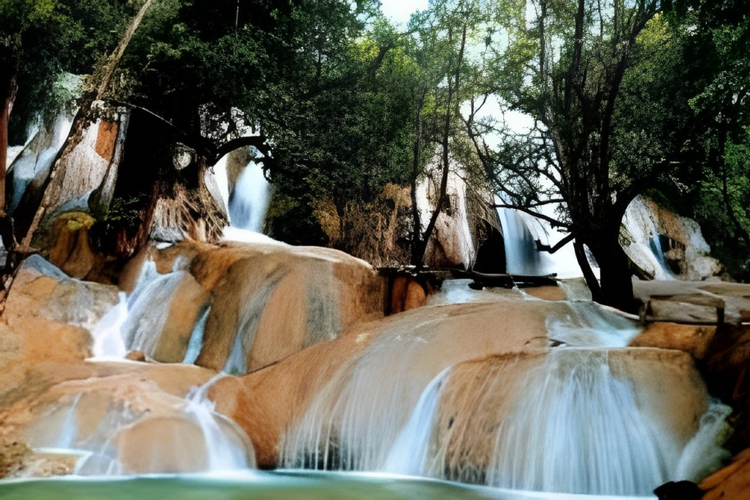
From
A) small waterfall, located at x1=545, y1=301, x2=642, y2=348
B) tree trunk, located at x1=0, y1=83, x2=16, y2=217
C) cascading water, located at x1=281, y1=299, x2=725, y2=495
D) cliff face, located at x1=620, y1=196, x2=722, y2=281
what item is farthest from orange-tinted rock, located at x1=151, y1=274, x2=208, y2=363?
cliff face, located at x1=620, y1=196, x2=722, y2=281

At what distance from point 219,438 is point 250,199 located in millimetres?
9511

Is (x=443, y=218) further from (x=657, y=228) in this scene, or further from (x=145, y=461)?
(x=145, y=461)

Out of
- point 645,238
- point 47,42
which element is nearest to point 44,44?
point 47,42

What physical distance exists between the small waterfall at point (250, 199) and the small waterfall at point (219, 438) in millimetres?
8238

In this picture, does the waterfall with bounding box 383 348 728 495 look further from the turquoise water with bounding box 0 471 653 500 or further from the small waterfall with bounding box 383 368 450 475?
the turquoise water with bounding box 0 471 653 500

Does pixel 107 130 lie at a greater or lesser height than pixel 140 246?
greater

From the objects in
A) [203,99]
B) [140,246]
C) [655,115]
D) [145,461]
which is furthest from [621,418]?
[203,99]

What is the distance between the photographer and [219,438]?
638 centimetres

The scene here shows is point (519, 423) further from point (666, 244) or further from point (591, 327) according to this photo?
point (666, 244)

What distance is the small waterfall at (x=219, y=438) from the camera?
621 centimetres

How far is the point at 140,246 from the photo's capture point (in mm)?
11562

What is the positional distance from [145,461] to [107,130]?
28.6 feet

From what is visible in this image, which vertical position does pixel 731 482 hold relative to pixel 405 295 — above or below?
below

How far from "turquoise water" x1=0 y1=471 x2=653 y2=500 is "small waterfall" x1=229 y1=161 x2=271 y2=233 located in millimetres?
9364
